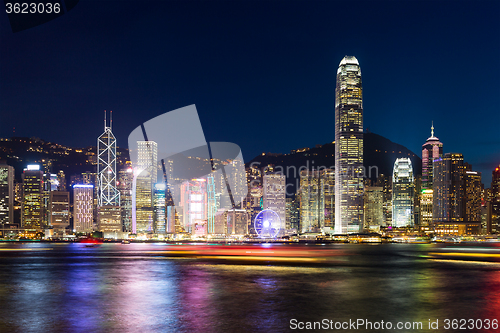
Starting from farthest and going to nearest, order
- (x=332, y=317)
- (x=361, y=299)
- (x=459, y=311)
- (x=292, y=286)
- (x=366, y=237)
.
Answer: (x=366, y=237), (x=292, y=286), (x=361, y=299), (x=459, y=311), (x=332, y=317)

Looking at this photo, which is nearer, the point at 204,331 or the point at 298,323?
the point at 204,331

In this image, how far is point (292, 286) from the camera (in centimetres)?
2859

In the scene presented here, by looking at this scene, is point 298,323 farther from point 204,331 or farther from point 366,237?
point 366,237

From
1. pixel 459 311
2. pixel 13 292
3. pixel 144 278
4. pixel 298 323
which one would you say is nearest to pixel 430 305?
pixel 459 311

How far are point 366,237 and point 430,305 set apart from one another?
177392 millimetres

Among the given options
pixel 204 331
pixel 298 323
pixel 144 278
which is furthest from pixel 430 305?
pixel 144 278

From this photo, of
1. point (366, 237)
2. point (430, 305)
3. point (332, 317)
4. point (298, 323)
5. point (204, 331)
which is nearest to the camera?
point (204, 331)

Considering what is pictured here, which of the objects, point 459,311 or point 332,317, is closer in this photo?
point 332,317

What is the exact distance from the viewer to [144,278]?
111 feet

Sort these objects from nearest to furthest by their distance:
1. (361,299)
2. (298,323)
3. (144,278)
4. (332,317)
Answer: (298,323)
(332,317)
(361,299)
(144,278)

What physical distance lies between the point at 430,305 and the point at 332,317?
6118mm

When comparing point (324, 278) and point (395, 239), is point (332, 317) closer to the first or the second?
point (324, 278)

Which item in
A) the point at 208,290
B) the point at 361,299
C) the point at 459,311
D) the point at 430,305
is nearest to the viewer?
the point at 459,311

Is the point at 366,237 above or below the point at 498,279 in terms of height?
below
